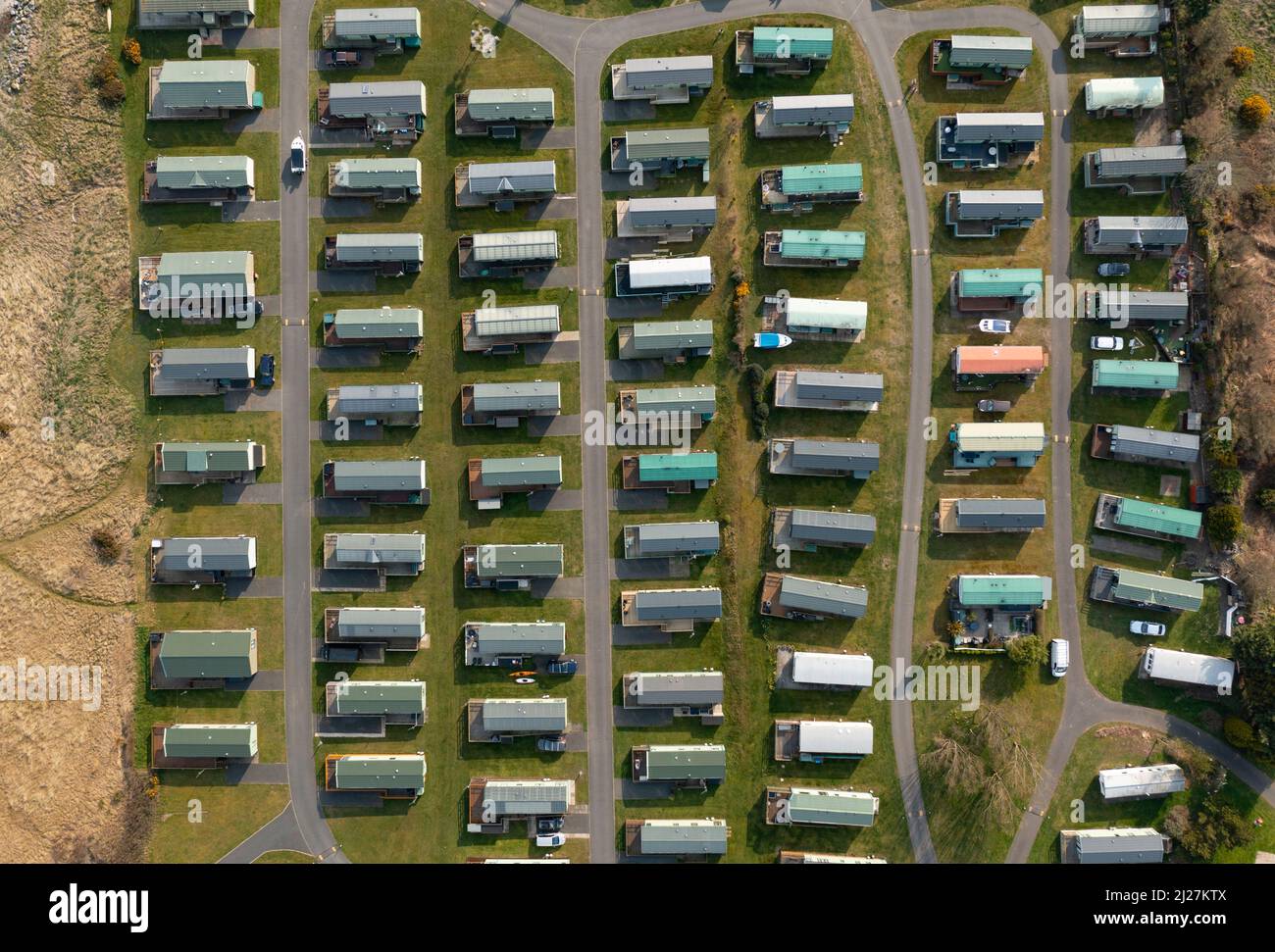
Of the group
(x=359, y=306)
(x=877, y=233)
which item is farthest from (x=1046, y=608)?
(x=359, y=306)

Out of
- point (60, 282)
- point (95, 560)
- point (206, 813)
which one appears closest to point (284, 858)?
point (206, 813)

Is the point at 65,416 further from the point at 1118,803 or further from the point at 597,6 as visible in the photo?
the point at 1118,803

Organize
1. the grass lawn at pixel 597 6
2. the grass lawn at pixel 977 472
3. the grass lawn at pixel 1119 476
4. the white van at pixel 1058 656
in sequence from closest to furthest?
the white van at pixel 1058 656
the grass lawn at pixel 977 472
the grass lawn at pixel 1119 476
the grass lawn at pixel 597 6

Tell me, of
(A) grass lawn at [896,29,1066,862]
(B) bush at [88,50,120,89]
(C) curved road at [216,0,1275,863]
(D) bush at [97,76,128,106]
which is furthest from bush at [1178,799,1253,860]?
(B) bush at [88,50,120,89]

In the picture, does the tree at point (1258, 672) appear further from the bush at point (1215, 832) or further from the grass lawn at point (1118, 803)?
the bush at point (1215, 832)

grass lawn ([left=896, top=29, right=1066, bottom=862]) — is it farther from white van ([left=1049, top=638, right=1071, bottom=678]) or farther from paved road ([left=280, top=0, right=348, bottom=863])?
paved road ([left=280, top=0, right=348, bottom=863])

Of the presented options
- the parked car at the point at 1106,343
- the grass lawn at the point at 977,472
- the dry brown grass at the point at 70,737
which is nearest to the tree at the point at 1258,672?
the grass lawn at the point at 977,472
